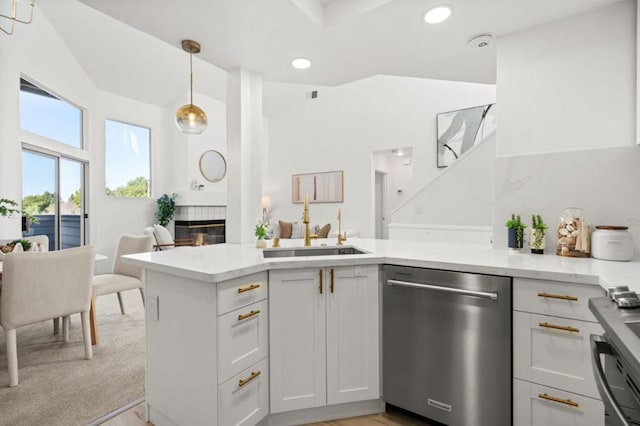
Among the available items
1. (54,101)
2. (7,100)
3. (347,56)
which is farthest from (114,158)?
(347,56)

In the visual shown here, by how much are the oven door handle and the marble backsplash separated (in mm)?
1273

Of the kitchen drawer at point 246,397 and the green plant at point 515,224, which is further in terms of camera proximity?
the green plant at point 515,224

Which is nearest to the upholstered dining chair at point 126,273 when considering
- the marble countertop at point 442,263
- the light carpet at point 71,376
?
the light carpet at point 71,376

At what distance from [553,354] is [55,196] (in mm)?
5888

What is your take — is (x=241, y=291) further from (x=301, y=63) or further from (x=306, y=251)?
(x=301, y=63)

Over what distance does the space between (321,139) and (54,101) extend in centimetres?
495

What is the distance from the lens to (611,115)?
1804 mm

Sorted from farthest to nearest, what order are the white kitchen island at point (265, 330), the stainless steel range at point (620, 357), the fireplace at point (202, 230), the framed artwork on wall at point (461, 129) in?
the fireplace at point (202, 230) < the framed artwork on wall at point (461, 129) < the white kitchen island at point (265, 330) < the stainless steel range at point (620, 357)

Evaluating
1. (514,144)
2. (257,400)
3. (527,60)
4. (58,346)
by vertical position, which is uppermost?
(527,60)

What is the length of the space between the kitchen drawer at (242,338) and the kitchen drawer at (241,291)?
0.03m

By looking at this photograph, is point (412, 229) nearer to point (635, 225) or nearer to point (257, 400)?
point (635, 225)

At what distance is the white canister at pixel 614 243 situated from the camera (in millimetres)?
1643

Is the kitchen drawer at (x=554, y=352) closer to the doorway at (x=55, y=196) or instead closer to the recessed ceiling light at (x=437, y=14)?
the recessed ceiling light at (x=437, y=14)

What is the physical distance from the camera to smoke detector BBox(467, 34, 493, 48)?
209 centimetres
